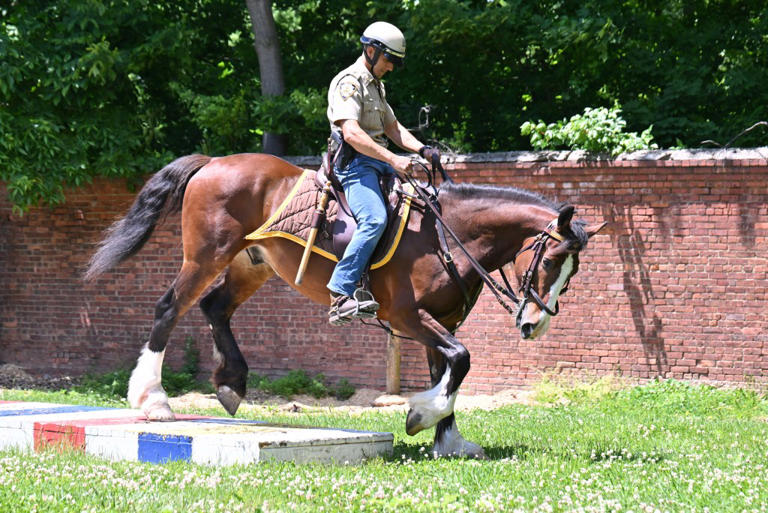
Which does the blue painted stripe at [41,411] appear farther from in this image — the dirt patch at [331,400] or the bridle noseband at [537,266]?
the bridle noseband at [537,266]

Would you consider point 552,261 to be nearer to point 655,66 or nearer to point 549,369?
point 549,369

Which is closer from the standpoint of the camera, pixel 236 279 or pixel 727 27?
pixel 236 279

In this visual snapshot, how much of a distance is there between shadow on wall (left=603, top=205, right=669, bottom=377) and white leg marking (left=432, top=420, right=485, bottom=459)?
5267mm

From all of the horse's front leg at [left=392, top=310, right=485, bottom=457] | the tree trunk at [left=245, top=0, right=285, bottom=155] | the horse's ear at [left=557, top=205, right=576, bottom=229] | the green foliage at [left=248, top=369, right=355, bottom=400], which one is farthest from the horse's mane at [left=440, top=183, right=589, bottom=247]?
the tree trunk at [left=245, top=0, right=285, bottom=155]

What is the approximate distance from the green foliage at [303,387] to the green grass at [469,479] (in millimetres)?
4484

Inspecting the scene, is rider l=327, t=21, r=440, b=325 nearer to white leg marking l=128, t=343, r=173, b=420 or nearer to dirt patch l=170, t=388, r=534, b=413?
white leg marking l=128, t=343, r=173, b=420

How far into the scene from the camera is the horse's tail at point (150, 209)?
8.14 m

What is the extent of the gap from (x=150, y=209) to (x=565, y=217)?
3761 millimetres

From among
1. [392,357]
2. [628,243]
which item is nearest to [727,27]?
[628,243]

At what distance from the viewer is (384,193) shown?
7102 mm

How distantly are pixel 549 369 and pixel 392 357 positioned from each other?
2092 millimetres

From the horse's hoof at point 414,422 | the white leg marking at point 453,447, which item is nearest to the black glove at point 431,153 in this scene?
the horse's hoof at point 414,422

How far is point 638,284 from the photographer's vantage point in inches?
455

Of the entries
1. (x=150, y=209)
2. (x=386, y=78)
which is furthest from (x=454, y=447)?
(x=386, y=78)
